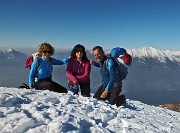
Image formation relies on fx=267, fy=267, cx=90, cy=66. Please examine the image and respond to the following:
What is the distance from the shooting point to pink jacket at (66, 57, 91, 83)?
1318cm

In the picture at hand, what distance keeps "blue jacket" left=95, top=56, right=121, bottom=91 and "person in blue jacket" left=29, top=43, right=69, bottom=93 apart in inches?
80.8

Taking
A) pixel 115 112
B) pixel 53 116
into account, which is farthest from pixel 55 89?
pixel 53 116

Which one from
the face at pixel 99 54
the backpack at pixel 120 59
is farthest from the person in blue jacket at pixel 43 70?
the backpack at pixel 120 59

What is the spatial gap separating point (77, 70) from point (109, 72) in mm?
1928

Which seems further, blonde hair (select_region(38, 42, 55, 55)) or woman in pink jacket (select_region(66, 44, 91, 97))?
woman in pink jacket (select_region(66, 44, 91, 97))

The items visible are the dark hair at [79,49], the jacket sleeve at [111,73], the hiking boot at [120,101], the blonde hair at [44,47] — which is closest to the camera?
the jacket sleeve at [111,73]

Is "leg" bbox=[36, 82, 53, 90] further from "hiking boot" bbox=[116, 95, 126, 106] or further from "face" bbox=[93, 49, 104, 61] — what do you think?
"hiking boot" bbox=[116, 95, 126, 106]

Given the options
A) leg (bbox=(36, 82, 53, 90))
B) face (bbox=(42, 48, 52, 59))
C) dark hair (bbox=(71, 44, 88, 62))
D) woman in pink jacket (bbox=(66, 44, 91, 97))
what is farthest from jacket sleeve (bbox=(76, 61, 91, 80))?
face (bbox=(42, 48, 52, 59))

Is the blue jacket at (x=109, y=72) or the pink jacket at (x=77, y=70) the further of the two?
the pink jacket at (x=77, y=70)

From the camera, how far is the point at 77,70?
1330 cm

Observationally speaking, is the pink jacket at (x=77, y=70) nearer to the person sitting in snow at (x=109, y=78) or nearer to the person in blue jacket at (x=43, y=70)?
the person in blue jacket at (x=43, y=70)

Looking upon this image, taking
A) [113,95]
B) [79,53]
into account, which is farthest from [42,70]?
[113,95]

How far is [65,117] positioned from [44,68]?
5.25 metres

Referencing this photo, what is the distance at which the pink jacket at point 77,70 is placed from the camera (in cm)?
1318
